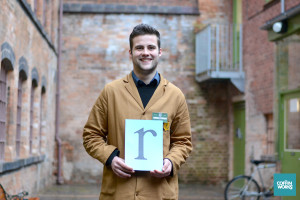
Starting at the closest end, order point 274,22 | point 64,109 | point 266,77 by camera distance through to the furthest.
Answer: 1. point 274,22
2. point 266,77
3. point 64,109

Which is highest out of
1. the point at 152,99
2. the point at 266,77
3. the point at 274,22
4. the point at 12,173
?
the point at 274,22

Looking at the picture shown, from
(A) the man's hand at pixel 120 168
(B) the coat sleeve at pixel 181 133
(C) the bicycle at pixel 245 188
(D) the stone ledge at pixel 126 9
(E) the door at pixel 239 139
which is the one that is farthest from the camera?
(D) the stone ledge at pixel 126 9

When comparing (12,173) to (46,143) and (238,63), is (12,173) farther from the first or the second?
(238,63)

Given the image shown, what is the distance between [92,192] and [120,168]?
10390 mm

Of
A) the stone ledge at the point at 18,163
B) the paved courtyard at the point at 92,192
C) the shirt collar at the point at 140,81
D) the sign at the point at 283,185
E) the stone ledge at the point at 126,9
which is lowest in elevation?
the paved courtyard at the point at 92,192

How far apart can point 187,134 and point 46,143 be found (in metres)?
10.9

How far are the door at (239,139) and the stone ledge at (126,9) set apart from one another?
330 cm

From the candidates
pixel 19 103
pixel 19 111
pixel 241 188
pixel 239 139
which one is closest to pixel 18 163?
pixel 19 111

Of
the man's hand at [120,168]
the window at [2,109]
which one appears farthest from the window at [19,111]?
the man's hand at [120,168]

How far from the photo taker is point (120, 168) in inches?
120

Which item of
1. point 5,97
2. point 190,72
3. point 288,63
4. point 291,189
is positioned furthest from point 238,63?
point 291,189

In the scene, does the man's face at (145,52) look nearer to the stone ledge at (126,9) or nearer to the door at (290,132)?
the door at (290,132)

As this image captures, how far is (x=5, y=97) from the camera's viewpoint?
30.1 feet

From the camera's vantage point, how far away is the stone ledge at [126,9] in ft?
50.7
